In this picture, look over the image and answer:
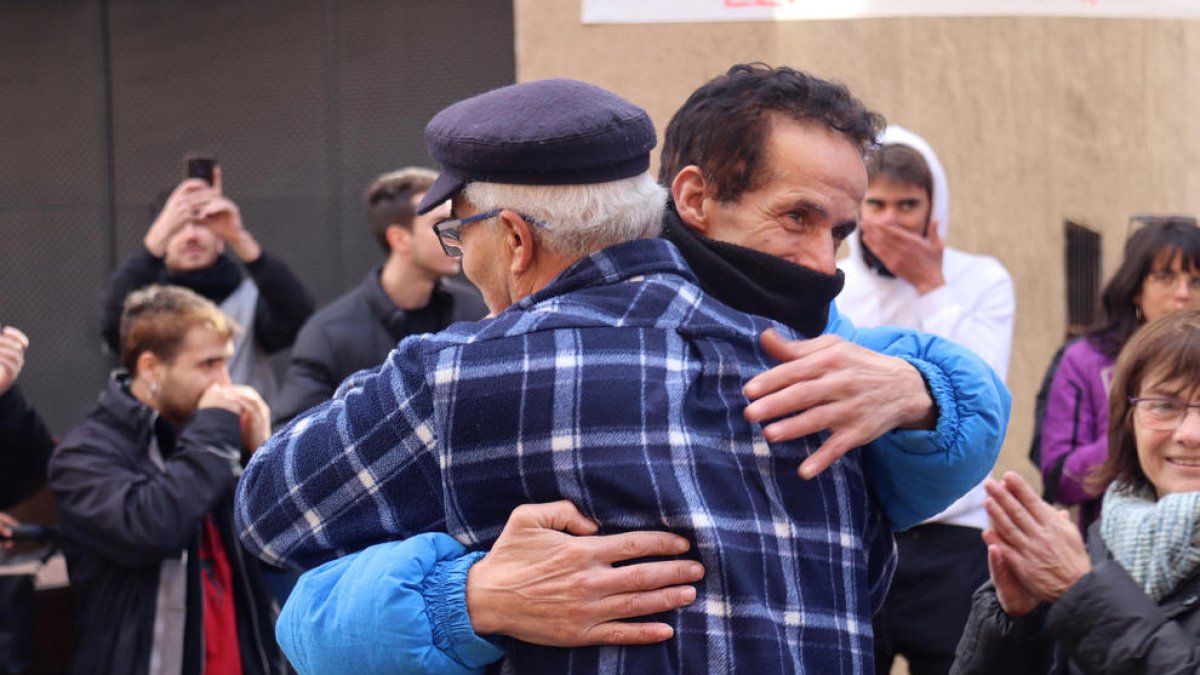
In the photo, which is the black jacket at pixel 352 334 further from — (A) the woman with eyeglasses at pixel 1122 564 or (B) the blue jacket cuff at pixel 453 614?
(B) the blue jacket cuff at pixel 453 614

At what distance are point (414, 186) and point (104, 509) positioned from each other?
1.74 m

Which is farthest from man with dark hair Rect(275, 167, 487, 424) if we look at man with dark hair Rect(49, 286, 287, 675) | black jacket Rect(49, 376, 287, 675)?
black jacket Rect(49, 376, 287, 675)

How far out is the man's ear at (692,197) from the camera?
97.5 inches

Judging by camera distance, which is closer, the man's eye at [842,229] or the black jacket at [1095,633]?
the man's eye at [842,229]

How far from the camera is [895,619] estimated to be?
14.6ft

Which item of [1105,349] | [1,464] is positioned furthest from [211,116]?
[1105,349]

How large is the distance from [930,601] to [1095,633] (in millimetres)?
1478

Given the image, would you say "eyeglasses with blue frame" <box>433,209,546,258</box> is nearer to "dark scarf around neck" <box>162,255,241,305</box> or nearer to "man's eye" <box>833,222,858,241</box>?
"man's eye" <box>833,222,858,241</box>

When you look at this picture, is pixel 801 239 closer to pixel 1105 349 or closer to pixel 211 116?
pixel 1105 349

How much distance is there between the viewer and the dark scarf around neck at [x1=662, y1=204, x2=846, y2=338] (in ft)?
7.50

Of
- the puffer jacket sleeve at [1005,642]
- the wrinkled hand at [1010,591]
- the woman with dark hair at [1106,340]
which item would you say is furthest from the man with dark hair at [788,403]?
the woman with dark hair at [1106,340]

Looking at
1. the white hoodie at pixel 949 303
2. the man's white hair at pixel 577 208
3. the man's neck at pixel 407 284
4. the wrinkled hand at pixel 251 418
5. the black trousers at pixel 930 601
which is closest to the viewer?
the man's white hair at pixel 577 208

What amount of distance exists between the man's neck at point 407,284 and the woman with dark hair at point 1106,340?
2.13 metres

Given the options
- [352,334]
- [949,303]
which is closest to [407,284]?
[352,334]
